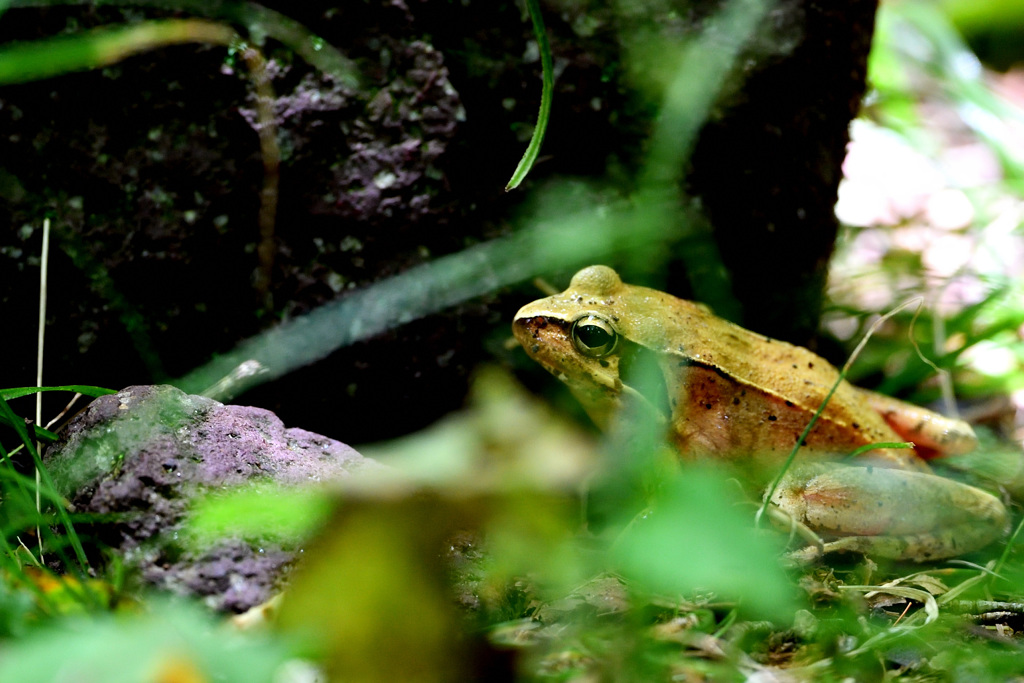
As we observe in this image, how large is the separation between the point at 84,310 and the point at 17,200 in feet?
1.19

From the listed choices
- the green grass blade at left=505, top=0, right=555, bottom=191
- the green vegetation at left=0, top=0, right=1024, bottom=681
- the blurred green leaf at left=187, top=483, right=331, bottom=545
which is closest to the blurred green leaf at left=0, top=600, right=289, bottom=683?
the green vegetation at left=0, top=0, right=1024, bottom=681

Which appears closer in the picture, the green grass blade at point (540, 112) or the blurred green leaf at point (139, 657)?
the blurred green leaf at point (139, 657)

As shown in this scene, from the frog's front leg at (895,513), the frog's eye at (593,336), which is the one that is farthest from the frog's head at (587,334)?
the frog's front leg at (895,513)

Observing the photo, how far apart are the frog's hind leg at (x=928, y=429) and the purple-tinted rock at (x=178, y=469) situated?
1953 mm

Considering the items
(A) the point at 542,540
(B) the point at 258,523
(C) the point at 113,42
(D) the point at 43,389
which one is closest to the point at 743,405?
(B) the point at 258,523

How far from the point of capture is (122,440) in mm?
1820

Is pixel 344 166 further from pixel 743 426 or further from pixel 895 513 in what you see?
pixel 895 513

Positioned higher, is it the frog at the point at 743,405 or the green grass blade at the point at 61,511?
the green grass blade at the point at 61,511

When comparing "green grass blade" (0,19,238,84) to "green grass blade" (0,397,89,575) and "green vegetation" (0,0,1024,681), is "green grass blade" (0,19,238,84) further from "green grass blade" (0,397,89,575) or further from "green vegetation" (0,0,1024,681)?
"green grass blade" (0,397,89,575)

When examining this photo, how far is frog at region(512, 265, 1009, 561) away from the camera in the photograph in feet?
7.79

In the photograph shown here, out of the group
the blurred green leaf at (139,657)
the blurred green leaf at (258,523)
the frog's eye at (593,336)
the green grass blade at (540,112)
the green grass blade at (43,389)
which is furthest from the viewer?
the frog's eye at (593,336)

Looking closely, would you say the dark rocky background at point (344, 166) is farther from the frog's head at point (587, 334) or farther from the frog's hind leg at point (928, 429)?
the frog's hind leg at point (928, 429)

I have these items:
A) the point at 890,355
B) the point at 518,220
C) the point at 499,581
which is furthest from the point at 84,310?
the point at 890,355

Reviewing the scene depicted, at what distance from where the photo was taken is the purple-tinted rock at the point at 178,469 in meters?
1.58
